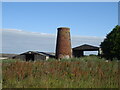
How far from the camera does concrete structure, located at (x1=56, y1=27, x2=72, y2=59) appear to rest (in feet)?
126

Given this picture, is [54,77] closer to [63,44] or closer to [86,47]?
[63,44]

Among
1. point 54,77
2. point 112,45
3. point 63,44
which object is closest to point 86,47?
point 63,44

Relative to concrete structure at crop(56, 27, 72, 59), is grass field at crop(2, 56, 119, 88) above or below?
below

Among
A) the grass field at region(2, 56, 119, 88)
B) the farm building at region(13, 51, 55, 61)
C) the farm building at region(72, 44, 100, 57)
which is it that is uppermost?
the farm building at region(72, 44, 100, 57)

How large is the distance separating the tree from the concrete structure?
6178mm

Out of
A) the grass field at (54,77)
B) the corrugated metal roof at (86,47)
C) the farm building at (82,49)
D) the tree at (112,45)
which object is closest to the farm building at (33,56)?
the farm building at (82,49)

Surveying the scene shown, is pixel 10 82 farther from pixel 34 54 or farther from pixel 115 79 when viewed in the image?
pixel 34 54

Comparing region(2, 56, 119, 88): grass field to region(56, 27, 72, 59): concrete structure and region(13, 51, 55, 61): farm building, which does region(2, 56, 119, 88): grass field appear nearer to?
region(56, 27, 72, 59): concrete structure

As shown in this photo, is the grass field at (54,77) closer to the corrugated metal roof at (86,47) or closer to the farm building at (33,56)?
the farm building at (33,56)

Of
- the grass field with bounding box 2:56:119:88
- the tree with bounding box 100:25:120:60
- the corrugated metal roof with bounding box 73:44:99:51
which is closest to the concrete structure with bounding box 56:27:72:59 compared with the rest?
the corrugated metal roof with bounding box 73:44:99:51

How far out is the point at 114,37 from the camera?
35.4 m

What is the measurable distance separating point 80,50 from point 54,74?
3426 cm

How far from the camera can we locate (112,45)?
3447 centimetres

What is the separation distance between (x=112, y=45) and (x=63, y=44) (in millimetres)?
8775
